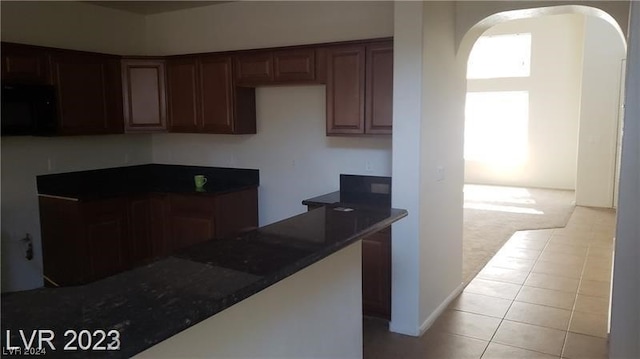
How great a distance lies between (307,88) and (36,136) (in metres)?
2.38

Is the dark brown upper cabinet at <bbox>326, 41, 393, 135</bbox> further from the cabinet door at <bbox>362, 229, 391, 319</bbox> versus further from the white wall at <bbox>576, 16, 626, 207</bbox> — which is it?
the white wall at <bbox>576, 16, 626, 207</bbox>

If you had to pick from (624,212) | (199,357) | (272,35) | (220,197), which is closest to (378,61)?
(272,35)

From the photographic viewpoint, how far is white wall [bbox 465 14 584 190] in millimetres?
9297

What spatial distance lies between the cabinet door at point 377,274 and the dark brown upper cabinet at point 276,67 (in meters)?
1.39

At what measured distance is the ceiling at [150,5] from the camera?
14.9 feet

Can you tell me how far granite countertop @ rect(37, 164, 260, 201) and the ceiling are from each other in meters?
1.59

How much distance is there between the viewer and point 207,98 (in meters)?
4.50

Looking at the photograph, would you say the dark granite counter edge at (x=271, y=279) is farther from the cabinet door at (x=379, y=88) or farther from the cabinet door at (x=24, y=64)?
the cabinet door at (x=24, y=64)

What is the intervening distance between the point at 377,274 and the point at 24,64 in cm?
326

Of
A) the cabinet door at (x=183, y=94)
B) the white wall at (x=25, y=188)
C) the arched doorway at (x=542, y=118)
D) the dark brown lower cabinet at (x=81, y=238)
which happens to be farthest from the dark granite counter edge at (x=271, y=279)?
the arched doorway at (x=542, y=118)

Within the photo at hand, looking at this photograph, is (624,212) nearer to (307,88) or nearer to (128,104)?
(307,88)

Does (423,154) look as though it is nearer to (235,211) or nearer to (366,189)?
(366,189)

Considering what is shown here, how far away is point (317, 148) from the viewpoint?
4.26 metres

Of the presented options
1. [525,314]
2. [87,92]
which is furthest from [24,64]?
[525,314]
